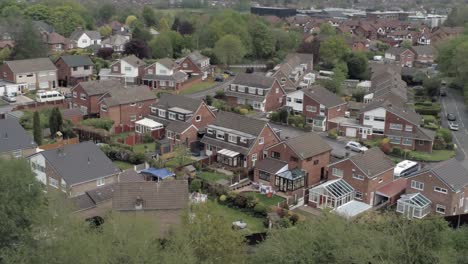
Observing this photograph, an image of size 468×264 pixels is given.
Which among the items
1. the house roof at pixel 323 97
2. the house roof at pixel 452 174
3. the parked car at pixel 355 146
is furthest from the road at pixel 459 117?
the house roof at pixel 323 97

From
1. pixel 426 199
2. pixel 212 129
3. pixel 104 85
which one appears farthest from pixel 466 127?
pixel 104 85

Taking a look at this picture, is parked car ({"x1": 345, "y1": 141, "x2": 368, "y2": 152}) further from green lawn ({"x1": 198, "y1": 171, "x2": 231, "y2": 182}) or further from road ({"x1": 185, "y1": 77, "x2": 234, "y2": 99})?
road ({"x1": 185, "y1": 77, "x2": 234, "y2": 99})

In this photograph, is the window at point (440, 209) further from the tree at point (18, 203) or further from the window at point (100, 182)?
the tree at point (18, 203)

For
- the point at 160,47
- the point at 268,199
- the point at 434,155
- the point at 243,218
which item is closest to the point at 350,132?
the point at 434,155

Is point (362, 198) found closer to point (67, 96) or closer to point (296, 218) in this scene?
point (296, 218)

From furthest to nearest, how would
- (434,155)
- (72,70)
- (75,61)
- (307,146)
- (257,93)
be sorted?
(75,61) < (72,70) < (257,93) < (434,155) < (307,146)

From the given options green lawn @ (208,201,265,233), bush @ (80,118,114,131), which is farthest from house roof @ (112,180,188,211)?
bush @ (80,118,114,131)

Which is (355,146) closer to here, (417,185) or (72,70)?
(417,185)
